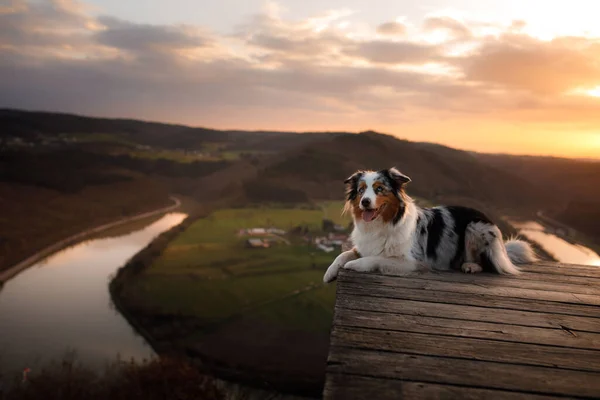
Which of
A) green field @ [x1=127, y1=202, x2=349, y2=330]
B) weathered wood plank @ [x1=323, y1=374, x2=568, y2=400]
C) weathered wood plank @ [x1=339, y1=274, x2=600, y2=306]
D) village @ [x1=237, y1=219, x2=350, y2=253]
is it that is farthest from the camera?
village @ [x1=237, y1=219, x2=350, y2=253]

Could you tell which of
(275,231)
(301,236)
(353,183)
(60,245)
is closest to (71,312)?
(60,245)

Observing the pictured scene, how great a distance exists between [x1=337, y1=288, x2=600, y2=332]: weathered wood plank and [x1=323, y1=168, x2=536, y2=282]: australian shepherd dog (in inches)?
38.0

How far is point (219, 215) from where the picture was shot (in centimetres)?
10056

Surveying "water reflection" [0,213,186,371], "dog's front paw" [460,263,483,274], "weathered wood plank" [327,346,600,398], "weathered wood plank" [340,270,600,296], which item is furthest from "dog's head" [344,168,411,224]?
"water reflection" [0,213,186,371]

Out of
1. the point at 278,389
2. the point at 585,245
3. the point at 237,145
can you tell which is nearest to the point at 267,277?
the point at 278,389

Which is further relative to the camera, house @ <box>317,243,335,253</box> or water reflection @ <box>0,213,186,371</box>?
house @ <box>317,243,335,253</box>

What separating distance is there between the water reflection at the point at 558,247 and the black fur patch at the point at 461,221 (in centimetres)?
5901

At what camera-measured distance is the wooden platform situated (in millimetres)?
2035

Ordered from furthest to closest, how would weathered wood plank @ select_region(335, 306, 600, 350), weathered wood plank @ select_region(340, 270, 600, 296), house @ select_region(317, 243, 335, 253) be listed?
house @ select_region(317, 243, 335, 253)
weathered wood plank @ select_region(340, 270, 600, 296)
weathered wood plank @ select_region(335, 306, 600, 350)

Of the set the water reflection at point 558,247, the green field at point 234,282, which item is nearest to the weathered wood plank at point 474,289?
the green field at point 234,282

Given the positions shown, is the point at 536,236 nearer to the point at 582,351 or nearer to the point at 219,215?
the point at 219,215

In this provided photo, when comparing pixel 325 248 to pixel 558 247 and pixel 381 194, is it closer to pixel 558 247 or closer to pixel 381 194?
pixel 558 247

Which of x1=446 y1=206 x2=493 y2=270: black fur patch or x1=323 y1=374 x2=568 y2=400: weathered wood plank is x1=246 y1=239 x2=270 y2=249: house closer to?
x1=446 y1=206 x2=493 y2=270: black fur patch

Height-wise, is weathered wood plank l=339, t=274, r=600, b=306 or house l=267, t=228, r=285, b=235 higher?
weathered wood plank l=339, t=274, r=600, b=306
